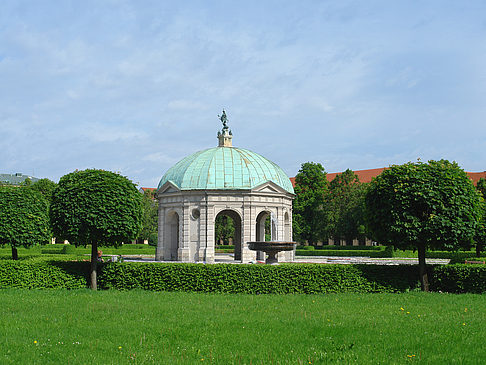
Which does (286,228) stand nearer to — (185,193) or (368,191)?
(185,193)

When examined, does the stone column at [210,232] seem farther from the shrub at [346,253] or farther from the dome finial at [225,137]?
the shrub at [346,253]

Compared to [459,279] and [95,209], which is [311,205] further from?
[95,209]

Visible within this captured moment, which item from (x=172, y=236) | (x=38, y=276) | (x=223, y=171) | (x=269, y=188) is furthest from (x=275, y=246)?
(x=172, y=236)

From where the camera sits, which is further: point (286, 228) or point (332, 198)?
point (332, 198)

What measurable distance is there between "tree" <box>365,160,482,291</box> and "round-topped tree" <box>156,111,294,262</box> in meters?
16.5

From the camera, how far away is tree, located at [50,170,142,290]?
64.5ft

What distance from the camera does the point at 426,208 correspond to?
754 inches

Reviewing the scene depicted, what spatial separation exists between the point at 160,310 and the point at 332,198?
6066 cm

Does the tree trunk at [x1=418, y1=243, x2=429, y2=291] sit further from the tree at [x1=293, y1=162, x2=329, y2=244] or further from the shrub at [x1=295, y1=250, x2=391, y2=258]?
the tree at [x1=293, y1=162, x2=329, y2=244]

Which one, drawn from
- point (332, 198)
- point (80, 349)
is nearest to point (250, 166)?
point (80, 349)

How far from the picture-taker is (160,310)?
45.6 feet

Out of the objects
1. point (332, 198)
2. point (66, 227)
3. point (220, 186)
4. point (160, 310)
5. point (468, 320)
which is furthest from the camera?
point (332, 198)

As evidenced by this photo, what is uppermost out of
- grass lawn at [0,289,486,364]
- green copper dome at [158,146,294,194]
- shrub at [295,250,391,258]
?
green copper dome at [158,146,294,194]

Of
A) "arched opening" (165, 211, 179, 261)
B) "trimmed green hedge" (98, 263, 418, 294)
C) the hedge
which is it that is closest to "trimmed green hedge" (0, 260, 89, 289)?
the hedge
